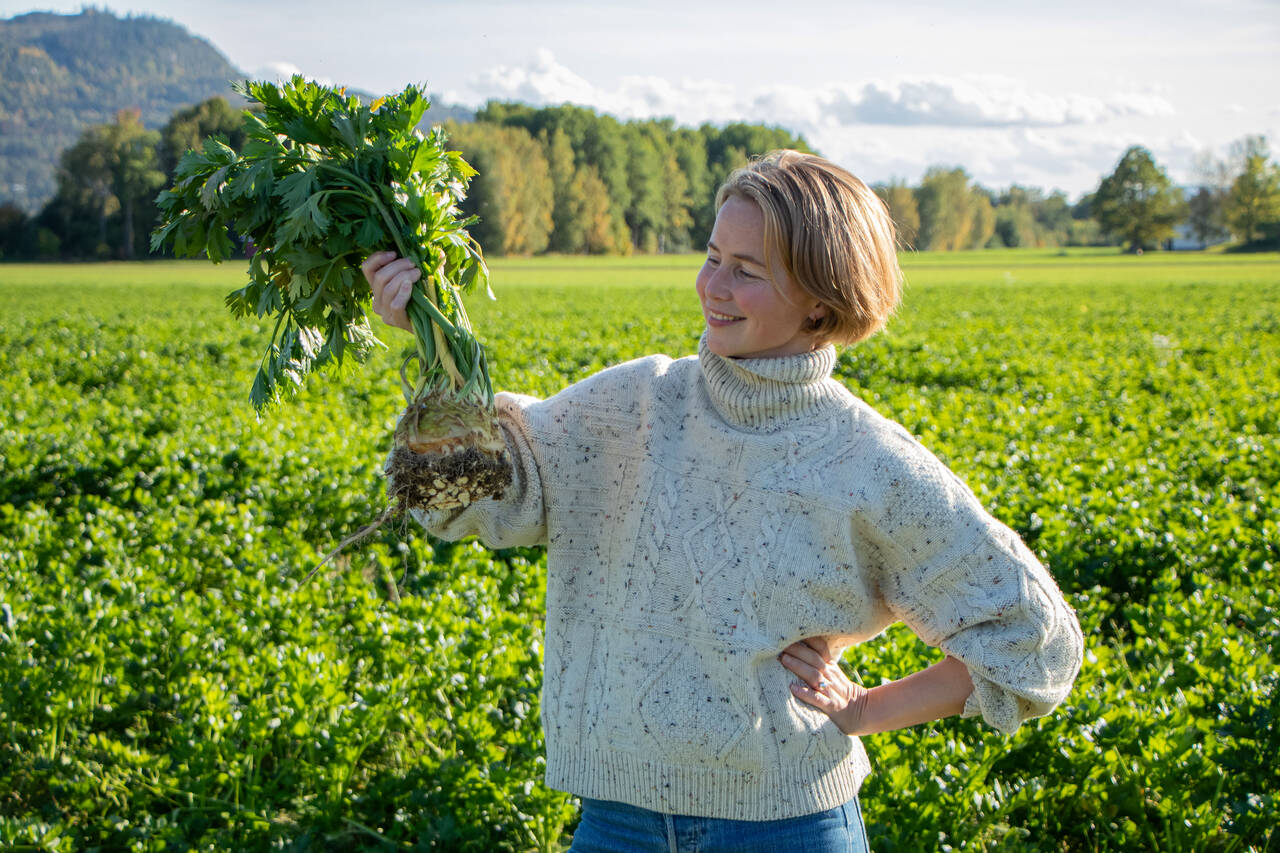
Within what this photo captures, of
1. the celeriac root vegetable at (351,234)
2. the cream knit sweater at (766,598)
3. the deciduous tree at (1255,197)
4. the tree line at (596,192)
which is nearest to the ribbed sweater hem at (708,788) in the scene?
the cream knit sweater at (766,598)

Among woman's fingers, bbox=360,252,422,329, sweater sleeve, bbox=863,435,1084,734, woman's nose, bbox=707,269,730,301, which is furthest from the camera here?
woman's fingers, bbox=360,252,422,329

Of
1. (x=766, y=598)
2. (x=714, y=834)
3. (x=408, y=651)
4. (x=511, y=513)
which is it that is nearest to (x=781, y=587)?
(x=766, y=598)

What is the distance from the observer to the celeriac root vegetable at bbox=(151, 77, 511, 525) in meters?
2.04

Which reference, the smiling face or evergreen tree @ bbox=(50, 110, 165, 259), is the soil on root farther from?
evergreen tree @ bbox=(50, 110, 165, 259)

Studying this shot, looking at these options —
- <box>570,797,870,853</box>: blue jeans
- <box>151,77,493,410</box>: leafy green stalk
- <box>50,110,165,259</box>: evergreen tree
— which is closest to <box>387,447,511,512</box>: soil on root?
<box>151,77,493,410</box>: leafy green stalk

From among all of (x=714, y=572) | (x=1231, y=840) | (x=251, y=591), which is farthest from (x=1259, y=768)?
(x=251, y=591)

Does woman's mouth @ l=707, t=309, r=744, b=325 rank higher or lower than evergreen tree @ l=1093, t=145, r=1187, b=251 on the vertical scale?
lower

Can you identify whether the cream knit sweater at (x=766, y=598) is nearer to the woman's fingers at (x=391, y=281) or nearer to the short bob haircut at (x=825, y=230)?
the short bob haircut at (x=825, y=230)

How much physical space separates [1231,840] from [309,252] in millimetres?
3298

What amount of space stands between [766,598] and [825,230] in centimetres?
67

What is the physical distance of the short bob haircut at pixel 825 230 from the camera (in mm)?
1772

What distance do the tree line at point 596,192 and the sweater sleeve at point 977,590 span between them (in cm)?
5758

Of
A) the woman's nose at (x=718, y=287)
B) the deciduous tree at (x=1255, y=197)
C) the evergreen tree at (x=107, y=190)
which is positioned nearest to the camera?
the woman's nose at (x=718, y=287)

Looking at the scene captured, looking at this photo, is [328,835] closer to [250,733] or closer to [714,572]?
[250,733]
